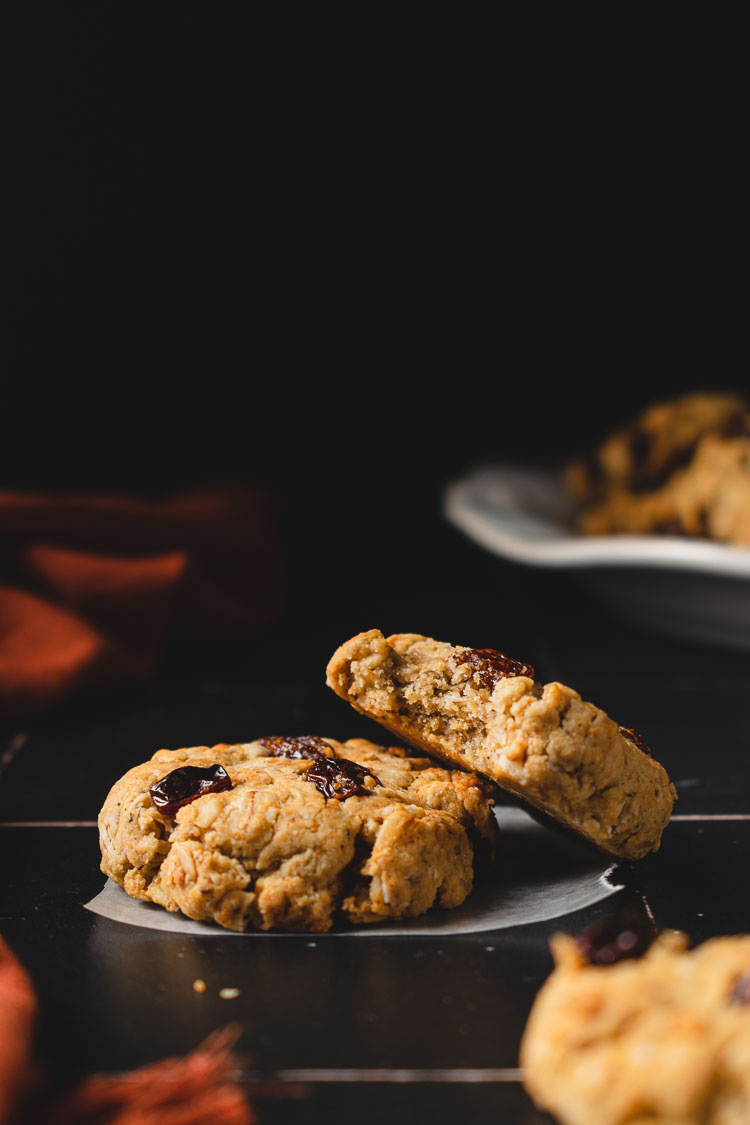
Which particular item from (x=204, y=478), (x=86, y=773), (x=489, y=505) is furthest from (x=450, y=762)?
(x=204, y=478)

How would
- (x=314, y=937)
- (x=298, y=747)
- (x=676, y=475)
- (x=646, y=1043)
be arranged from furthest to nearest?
(x=676, y=475)
(x=298, y=747)
(x=314, y=937)
(x=646, y=1043)

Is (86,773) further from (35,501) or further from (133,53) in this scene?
(133,53)

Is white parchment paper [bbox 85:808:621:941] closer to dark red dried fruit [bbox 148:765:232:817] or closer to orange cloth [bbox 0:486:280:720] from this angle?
dark red dried fruit [bbox 148:765:232:817]

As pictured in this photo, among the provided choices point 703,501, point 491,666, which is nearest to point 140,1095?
point 491,666

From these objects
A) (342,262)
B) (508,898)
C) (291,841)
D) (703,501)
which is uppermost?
(342,262)

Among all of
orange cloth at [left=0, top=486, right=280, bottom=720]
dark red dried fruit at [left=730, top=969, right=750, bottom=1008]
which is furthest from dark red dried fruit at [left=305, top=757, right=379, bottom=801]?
orange cloth at [left=0, top=486, right=280, bottom=720]

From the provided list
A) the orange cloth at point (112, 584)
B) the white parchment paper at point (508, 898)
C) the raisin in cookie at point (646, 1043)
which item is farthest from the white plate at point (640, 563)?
the raisin in cookie at point (646, 1043)

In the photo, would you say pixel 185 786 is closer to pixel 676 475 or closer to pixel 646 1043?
pixel 646 1043
